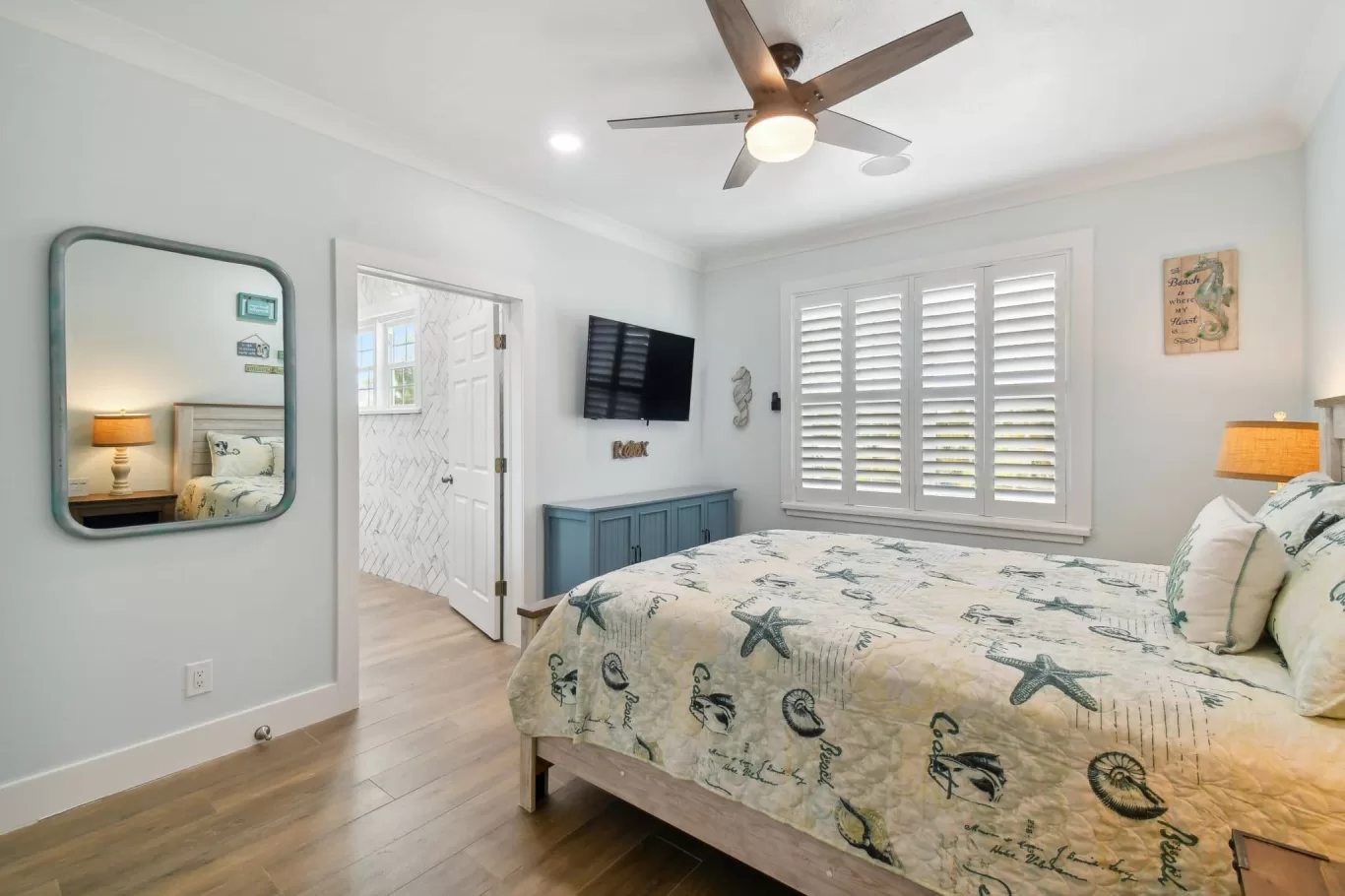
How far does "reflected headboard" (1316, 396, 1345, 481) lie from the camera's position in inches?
82.5

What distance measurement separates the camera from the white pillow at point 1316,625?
1.03 metres

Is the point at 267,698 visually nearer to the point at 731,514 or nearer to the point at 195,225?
the point at 195,225

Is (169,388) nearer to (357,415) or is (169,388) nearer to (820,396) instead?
(357,415)

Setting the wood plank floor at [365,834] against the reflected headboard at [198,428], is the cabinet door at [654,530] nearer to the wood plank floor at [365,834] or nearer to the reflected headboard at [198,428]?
the wood plank floor at [365,834]

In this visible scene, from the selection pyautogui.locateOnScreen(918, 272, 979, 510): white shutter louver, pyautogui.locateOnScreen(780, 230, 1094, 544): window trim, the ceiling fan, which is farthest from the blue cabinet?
the ceiling fan

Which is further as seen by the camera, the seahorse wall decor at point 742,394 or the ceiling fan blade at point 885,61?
the seahorse wall decor at point 742,394

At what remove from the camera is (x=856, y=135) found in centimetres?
225

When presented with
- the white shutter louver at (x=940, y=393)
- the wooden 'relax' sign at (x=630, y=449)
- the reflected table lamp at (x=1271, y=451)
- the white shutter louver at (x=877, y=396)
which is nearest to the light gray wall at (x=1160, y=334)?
the white shutter louver at (x=940, y=393)

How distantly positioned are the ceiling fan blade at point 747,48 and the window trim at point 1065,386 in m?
2.23

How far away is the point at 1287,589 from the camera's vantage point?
1312mm

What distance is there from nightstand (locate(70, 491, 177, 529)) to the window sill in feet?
11.5

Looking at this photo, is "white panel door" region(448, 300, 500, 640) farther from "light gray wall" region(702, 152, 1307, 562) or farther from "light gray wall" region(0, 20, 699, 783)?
"light gray wall" region(702, 152, 1307, 562)

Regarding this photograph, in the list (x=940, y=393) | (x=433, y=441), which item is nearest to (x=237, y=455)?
(x=433, y=441)

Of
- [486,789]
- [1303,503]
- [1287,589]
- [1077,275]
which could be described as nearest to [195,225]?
[486,789]
